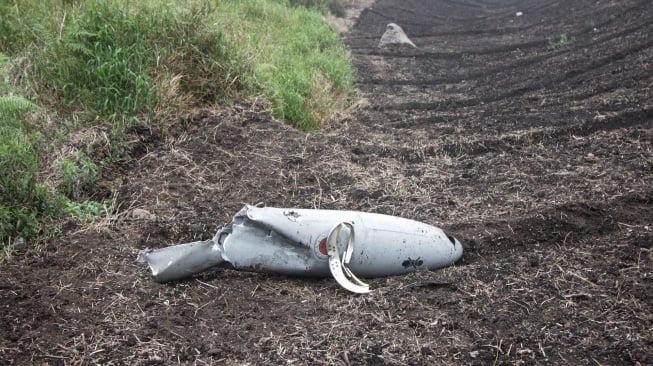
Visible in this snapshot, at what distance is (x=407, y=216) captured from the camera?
4.04 metres

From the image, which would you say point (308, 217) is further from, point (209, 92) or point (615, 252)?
point (209, 92)

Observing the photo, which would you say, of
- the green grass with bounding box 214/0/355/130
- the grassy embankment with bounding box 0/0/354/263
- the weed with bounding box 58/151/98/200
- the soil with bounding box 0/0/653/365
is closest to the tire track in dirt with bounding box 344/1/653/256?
the soil with bounding box 0/0/653/365

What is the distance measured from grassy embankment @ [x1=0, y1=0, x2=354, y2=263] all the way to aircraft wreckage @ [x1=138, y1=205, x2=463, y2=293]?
3.17ft

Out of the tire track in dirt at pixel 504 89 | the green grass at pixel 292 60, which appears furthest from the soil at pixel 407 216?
the green grass at pixel 292 60

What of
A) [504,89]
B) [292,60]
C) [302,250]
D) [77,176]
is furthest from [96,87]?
[504,89]

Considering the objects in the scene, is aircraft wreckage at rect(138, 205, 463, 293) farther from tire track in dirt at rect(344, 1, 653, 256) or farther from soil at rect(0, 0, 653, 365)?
tire track in dirt at rect(344, 1, 653, 256)

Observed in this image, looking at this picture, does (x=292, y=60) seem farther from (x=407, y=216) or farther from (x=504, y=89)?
(x=407, y=216)

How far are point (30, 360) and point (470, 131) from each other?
438cm

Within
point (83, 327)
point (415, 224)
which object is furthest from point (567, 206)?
point (83, 327)

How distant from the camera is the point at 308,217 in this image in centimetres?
338

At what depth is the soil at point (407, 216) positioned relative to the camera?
2695 millimetres

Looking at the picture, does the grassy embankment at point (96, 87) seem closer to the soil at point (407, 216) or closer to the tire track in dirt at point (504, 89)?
the soil at point (407, 216)

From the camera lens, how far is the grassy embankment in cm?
379

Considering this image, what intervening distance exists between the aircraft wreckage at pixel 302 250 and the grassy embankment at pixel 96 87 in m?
0.97
